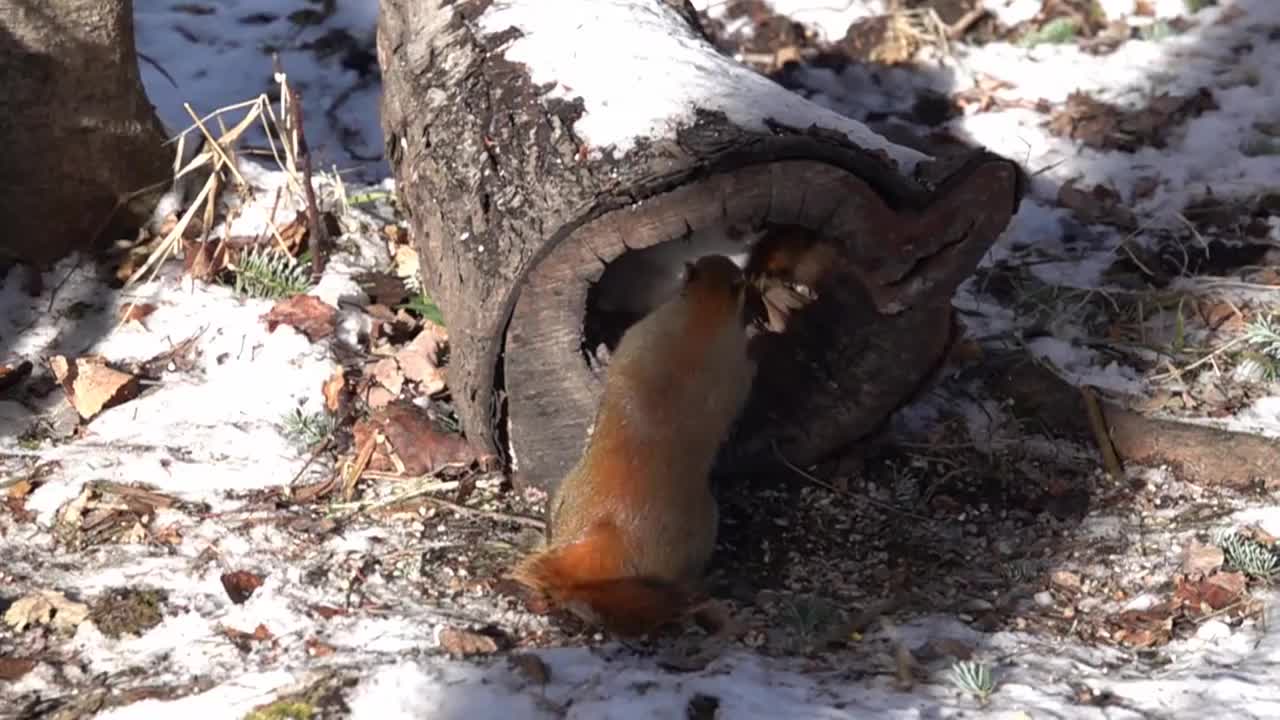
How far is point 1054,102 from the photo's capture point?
235 inches

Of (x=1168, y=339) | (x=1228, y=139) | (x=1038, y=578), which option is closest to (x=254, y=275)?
(x=1038, y=578)

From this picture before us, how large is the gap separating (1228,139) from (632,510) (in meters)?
3.52

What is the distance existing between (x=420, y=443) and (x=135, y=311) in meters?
1.04

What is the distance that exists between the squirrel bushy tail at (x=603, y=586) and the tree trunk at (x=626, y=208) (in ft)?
1.64

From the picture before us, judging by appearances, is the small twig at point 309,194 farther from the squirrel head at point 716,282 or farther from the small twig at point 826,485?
the small twig at point 826,485

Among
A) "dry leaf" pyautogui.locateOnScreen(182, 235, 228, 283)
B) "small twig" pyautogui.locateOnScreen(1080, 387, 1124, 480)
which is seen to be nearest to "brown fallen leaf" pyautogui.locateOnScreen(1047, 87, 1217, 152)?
"small twig" pyautogui.locateOnScreen(1080, 387, 1124, 480)

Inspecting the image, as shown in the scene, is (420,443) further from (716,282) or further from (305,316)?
(716,282)

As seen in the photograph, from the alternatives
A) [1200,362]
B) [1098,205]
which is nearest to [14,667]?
[1200,362]

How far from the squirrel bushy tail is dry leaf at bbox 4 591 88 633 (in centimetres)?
98

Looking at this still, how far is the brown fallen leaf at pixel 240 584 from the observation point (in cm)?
331

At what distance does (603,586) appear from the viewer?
3.15 metres

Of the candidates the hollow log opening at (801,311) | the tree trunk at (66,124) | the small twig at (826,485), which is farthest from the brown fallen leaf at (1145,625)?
the tree trunk at (66,124)

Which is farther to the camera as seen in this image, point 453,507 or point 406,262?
point 406,262

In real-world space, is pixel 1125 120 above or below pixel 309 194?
below
